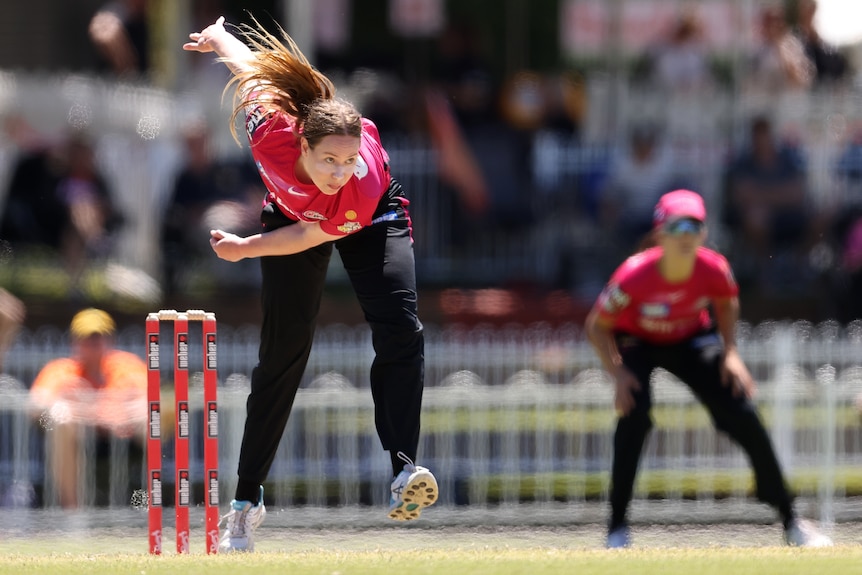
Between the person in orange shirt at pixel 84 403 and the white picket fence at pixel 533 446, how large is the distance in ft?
0.55

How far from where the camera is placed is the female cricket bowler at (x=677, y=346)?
7.90 meters

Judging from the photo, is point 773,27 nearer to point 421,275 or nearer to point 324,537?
point 421,275

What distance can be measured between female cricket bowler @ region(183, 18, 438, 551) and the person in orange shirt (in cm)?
369

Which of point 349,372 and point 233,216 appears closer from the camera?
point 349,372

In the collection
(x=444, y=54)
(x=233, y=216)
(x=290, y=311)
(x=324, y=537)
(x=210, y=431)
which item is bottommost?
(x=324, y=537)

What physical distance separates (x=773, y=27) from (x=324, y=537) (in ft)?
26.5

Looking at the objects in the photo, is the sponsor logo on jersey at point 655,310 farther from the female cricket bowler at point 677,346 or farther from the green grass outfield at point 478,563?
the green grass outfield at point 478,563

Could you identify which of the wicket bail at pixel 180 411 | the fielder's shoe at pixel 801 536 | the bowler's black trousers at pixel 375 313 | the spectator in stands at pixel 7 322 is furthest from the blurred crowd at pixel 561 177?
the wicket bail at pixel 180 411

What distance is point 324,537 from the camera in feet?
30.4

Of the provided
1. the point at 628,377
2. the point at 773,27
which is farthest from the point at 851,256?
the point at 628,377

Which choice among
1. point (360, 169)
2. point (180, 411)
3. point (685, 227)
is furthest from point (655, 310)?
point (180, 411)

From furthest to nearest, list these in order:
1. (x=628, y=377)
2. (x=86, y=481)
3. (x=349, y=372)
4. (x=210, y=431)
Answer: (x=349, y=372)
(x=86, y=481)
(x=628, y=377)
(x=210, y=431)

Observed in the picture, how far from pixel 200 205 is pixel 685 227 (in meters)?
6.25

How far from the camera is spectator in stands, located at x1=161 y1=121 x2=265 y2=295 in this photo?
13172 millimetres
